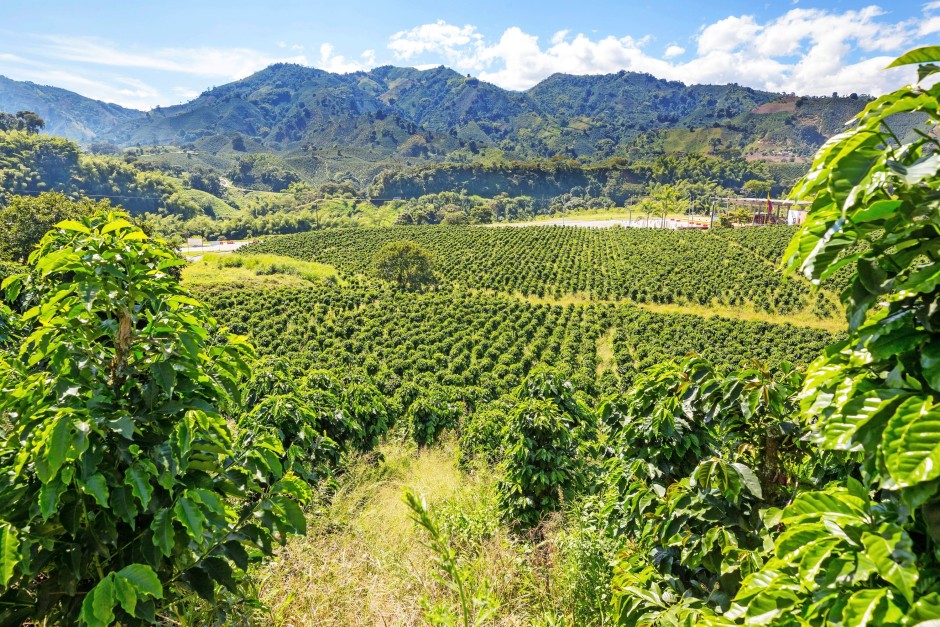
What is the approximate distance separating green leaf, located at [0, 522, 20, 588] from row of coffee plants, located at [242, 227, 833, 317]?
4468 cm

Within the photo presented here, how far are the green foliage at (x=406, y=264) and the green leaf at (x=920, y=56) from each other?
172 ft

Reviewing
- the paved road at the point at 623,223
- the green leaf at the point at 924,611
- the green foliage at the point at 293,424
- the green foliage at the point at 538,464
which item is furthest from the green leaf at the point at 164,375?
the paved road at the point at 623,223

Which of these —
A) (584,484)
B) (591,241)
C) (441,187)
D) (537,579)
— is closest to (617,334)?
(584,484)

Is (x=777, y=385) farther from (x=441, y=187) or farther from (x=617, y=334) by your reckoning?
(x=441, y=187)

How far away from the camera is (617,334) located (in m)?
38.3

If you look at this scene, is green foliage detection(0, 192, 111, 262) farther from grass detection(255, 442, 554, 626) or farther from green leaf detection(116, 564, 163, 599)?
green leaf detection(116, 564, 163, 599)

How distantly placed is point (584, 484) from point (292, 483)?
6.38 m

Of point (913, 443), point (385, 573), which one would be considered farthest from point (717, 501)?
point (385, 573)

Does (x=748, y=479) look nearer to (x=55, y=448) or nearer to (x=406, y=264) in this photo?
(x=55, y=448)

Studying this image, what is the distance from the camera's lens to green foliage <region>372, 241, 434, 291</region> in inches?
2092

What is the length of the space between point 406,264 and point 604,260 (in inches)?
1213

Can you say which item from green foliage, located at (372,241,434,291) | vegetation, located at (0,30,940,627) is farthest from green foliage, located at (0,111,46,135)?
vegetation, located at (0,30,940,627)

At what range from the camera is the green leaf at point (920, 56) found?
5.46ft

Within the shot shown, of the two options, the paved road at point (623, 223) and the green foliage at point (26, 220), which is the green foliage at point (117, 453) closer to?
the green foliage at point (26, 220)
